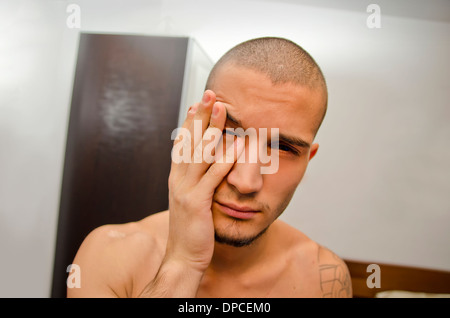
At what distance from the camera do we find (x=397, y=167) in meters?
0.83

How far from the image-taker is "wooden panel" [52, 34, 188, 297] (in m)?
0.79

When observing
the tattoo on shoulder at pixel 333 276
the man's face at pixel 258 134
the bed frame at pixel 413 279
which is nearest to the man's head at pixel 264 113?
the man's face at pixel 258 134

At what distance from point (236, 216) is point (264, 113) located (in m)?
0.24

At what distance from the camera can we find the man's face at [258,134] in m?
0.68

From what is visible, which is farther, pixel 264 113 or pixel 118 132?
pixel 118 132

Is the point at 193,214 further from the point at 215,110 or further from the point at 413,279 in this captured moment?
the point at 413,279

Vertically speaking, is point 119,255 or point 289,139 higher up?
point 289,139

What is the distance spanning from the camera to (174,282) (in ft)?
2.16

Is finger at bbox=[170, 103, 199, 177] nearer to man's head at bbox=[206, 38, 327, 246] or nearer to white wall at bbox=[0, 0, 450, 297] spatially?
man's head at bbox=[206, 38, 327, 246]

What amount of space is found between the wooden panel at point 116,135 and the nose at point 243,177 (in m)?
0.21

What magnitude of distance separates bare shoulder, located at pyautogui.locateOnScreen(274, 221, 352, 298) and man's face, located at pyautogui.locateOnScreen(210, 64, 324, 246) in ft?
0.54

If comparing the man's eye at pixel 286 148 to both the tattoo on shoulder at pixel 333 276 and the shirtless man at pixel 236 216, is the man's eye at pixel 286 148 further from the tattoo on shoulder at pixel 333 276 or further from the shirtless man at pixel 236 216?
the tattoo on shoulder at pixel 333 276

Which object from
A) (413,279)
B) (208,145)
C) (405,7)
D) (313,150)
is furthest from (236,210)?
(405,7)
